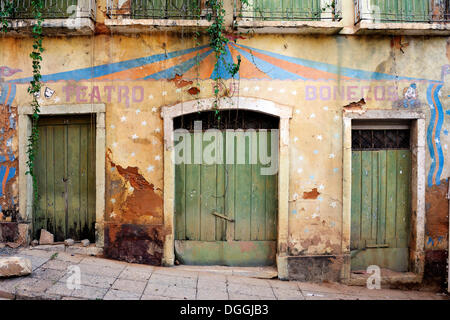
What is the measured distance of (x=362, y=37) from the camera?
210 inches

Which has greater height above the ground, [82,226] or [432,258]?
[82,226]

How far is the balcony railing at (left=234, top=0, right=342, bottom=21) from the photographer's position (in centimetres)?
531

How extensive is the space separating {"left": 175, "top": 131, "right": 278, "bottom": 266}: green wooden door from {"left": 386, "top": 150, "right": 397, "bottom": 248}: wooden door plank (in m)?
1.81

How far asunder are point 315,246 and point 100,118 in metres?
3.80

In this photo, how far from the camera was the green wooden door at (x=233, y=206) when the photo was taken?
5520 millimetres

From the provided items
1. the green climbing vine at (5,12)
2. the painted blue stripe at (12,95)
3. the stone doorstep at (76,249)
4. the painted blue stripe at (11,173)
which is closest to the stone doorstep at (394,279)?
the stone doorstep at (76,249)

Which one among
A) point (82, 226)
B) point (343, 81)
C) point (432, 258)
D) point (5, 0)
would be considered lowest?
point (432, 258)

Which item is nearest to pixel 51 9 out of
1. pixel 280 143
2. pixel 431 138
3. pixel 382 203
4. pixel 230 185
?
pixel 230 185

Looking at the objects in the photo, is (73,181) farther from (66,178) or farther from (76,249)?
(76,249)

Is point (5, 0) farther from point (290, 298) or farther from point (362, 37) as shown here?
point (290, 298)

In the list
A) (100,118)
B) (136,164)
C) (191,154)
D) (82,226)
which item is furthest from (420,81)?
(82,226)
